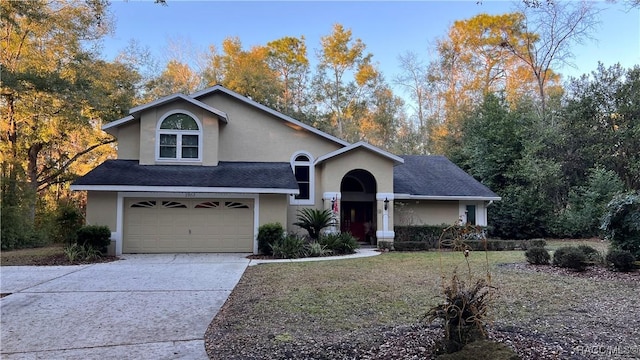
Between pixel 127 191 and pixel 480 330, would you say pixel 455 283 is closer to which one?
pixel 480 330

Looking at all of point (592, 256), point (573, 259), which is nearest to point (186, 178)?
point (573, 259)

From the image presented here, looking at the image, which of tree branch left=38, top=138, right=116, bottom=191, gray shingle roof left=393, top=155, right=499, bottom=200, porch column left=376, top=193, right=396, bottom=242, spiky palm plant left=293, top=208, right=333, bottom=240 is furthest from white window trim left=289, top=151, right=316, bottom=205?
tree branch left=38, top=138, right=116, bottom=191

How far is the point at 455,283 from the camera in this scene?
3.98 meters

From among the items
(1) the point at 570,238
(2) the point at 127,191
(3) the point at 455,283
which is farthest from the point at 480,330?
(1) the point at 570,238

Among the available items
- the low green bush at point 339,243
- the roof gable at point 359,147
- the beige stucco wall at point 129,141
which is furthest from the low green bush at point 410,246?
the beige stucco wall at point 129,141

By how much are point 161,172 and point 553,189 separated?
20.2 m

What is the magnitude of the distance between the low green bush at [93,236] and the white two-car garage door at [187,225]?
3.58 feet

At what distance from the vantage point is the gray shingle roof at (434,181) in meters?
17.9

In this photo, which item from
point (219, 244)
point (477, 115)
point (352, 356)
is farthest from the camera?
point (477, 115)

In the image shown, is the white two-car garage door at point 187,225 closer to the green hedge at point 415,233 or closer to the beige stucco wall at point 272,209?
the beige stucco wall at point 272,209

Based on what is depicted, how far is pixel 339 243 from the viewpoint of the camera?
47.0 feet

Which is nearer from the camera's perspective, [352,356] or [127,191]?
[352,356]

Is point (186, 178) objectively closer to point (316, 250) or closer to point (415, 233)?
point (316, 250)

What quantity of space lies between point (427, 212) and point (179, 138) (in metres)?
11.0
